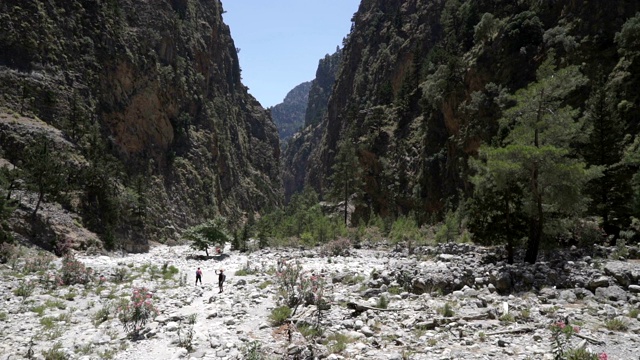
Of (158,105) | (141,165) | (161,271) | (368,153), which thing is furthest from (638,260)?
(158,105)

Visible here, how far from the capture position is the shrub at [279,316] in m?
13.4

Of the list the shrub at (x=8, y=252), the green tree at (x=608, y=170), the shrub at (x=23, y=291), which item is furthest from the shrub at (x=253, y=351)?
the green tree at (x=608, y=170)

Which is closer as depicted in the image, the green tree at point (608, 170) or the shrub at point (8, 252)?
the green tree at point (608, 170)

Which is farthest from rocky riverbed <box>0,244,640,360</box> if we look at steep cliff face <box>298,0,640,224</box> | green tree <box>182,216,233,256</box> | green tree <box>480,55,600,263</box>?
steep cliff face <box>298,0,640,224</box>

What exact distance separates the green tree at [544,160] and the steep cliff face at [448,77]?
15.5 m

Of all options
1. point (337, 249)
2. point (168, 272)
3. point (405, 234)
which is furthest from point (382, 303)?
point (405, 234)

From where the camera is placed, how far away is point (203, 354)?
1113cm

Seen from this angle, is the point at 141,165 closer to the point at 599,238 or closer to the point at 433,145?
the point at 433,145

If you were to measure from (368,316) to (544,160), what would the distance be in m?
11.1

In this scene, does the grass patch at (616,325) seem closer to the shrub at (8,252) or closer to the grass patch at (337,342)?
the grass patch at (337,342)

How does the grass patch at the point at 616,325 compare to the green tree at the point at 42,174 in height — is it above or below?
below

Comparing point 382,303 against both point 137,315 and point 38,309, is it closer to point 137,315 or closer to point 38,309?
point 137,315

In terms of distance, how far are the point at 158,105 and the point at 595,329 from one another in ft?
231

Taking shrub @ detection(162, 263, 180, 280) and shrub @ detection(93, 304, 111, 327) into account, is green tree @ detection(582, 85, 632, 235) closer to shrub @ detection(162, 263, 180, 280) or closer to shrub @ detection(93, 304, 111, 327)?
shrub @ detection(93, 304, 111, 327)
